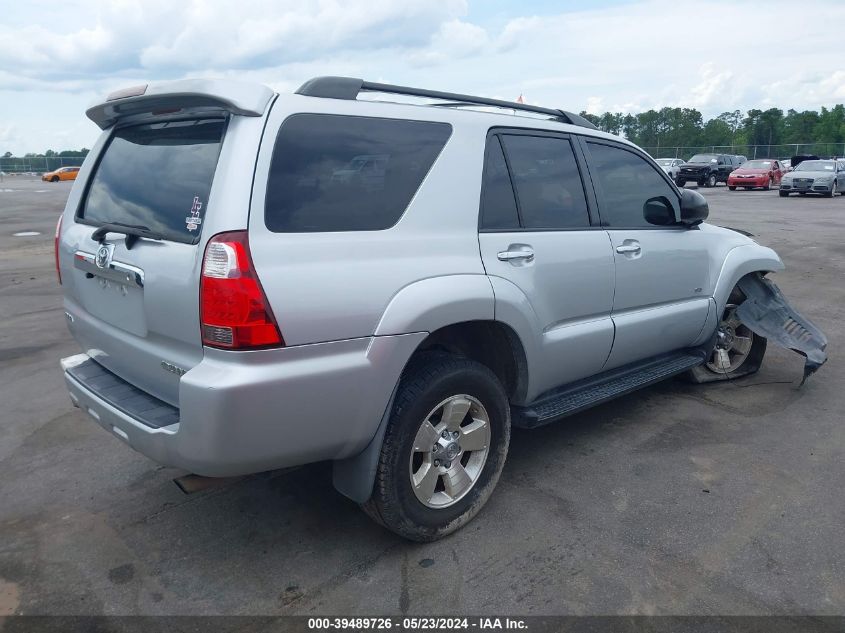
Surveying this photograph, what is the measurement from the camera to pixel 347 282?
2650 mm

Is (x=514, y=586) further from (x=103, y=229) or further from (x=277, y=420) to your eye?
(x=103, y=229)

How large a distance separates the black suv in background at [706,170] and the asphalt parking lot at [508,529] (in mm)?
31528

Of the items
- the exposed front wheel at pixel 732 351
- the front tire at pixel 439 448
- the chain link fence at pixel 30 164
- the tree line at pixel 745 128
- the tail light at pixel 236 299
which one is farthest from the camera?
the tree line at pixel 745 128

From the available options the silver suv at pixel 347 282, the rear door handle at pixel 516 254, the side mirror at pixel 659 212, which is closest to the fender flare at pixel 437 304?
the silver suv at pixel 347 282

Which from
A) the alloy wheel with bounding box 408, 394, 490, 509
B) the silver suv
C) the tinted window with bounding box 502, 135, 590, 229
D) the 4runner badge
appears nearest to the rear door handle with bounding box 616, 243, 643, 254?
the silver suv

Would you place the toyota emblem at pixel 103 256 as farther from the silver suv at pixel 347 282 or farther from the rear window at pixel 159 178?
the rear window at pixel 159 178

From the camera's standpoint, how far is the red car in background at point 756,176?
30281 millimetres

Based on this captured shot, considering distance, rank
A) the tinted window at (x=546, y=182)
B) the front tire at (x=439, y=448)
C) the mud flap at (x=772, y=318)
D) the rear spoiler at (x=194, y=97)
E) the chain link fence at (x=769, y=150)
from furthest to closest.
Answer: the chain link fence at (x=769, y=150) < the mud flap at (x=772, y=318) < the tinted window at (x=546, y=182) < the front tire at (x=439, y=448) < the rear spoiler at (x=194, y=97)

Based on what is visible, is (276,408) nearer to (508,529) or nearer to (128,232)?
(128,232)

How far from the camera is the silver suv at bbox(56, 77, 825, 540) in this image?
2520 millimetres

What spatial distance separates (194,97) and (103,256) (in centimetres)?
84

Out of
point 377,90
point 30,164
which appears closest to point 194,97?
point 377,90

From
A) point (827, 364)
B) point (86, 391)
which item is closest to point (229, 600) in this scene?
point (86, 391)

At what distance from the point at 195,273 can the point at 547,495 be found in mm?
2108
